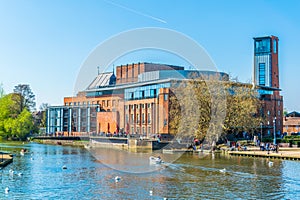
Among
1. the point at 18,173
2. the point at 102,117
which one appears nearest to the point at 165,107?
the point at 102,117

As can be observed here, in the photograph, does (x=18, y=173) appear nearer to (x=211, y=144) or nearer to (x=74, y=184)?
(x=74, y=184)

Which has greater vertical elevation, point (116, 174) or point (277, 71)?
point (277, 71)

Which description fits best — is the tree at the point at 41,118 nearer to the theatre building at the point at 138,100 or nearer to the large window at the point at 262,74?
the theatre building at the point at 138,100

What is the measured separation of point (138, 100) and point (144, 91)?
3.20 metres

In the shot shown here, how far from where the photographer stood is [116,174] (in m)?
42.6

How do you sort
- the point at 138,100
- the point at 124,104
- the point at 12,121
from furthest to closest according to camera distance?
the point at 12,121, the point at 124,104, the point at 138,100

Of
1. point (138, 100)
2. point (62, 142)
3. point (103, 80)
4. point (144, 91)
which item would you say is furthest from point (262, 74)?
point (62, 142)

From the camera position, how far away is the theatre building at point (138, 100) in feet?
332

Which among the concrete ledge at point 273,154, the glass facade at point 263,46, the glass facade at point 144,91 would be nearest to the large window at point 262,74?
the glass facade at point 263,46

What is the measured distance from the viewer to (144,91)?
107m

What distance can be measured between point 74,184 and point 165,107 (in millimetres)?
60189

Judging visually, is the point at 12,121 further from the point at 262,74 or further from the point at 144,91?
the point at 262,74

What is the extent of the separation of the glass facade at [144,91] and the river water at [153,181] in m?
50.6

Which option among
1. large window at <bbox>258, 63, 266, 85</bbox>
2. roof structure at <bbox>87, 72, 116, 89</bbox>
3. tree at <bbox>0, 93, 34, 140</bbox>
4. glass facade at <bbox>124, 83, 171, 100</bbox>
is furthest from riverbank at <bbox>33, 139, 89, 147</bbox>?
large window at <bbox>258, 63, 266, 85</bbox>
